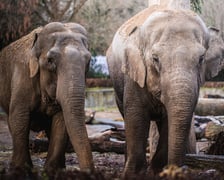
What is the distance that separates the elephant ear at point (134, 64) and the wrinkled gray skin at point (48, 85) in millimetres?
526

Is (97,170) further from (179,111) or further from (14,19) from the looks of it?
(14,19)

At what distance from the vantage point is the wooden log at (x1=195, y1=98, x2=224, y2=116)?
20734 mm

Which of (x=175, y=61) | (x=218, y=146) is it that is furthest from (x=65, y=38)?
(x=218, y=146)

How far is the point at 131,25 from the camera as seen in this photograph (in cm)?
934

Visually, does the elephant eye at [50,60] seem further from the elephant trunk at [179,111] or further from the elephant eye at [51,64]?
the elephant trunk at [179,111]

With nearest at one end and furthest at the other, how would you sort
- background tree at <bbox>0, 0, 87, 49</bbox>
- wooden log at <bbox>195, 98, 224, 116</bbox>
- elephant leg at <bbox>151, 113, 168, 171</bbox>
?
elephant leg at <bbox>151, 113, 168, 171</bbox>
background tree at <bbox>0, 0, 87, 49</bbox>
wooden log at <bbox>195, 98, 224, 116</bbox>

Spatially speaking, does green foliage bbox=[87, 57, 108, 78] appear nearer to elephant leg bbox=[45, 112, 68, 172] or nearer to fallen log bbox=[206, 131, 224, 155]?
fallen log bbox=[206, 131, 224, 155]

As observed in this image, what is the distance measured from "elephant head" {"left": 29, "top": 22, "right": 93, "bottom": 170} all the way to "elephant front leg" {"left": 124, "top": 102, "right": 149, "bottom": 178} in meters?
0.93

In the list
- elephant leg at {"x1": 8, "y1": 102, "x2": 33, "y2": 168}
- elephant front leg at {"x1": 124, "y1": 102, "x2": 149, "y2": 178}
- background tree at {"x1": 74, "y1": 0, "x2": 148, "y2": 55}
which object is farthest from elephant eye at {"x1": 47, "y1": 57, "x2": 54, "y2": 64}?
background tree at {"x1": 74, "y1": 0, "x2": 148, "y2": 55}

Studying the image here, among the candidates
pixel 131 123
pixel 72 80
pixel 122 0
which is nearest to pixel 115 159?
pixel 131 123

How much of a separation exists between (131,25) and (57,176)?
5489mm

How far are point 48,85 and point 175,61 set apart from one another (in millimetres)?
2083

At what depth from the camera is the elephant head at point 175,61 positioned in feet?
23.2

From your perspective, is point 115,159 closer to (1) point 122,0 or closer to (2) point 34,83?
(2) point 34,83
